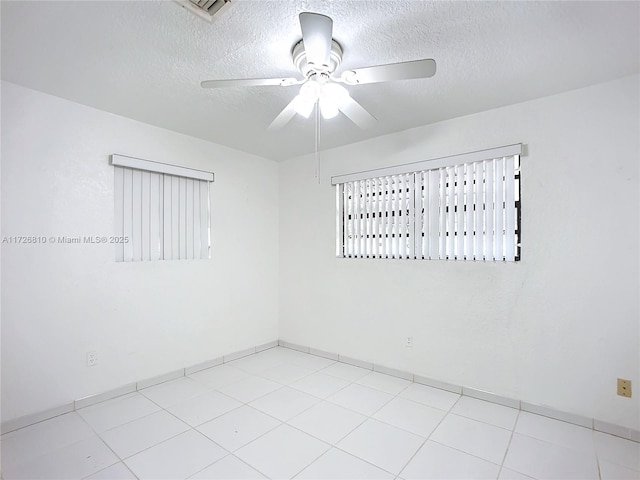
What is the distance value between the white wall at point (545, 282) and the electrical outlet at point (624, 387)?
31mm

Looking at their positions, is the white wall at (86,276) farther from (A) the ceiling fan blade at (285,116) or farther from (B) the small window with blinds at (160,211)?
(A) the ceiling fan blade at (285,116)

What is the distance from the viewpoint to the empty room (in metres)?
1.74

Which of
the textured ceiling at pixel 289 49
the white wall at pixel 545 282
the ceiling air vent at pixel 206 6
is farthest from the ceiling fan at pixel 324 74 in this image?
the white wall at pixel 545 282

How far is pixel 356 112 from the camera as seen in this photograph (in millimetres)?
1904

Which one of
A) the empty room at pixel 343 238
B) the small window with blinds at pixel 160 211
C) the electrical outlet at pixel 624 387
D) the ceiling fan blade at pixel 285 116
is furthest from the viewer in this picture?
the small window with blinds at pixel 160 211

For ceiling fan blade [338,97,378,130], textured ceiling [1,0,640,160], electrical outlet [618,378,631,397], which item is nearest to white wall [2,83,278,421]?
textured ceiling [1,0,640,160]

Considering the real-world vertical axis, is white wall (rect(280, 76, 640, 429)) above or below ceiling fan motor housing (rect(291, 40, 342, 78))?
below

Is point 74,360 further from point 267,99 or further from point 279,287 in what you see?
point 267,99

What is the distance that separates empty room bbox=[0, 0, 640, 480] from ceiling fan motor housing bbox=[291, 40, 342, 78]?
0.02 metres

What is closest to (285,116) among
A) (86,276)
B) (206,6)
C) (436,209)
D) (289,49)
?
(289,49)

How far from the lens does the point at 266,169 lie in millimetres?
4062

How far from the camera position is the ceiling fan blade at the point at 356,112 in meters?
1.81

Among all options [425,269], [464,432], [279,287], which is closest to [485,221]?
[425,269]

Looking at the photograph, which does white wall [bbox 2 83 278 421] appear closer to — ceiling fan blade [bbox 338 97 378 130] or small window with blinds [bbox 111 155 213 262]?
small window with blinds [bbox 111 155 213 262]
